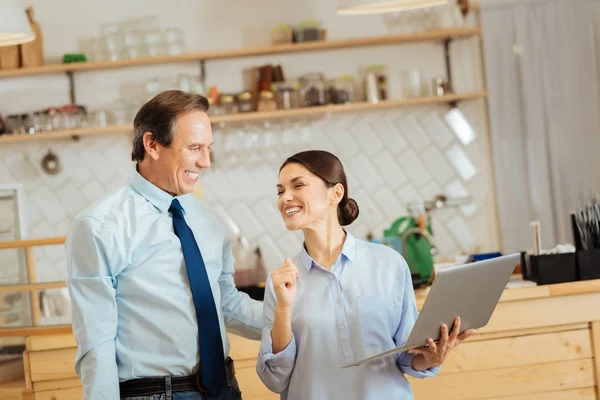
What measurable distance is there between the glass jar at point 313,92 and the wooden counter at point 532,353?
2.06 meters

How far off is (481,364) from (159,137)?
1688 mm

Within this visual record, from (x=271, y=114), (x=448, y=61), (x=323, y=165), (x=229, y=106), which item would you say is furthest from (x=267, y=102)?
(x=323, y=165)

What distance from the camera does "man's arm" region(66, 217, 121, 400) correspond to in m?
2.01

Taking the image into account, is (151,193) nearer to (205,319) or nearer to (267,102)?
(205,319)

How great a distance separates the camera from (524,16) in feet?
16.9

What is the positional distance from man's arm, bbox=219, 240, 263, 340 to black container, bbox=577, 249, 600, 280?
57.3 inches

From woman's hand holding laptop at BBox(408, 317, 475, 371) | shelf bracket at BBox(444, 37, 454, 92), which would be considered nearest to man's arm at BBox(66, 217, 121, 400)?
woman's hand holding laptop at BBox(408, 317, 475, 371)

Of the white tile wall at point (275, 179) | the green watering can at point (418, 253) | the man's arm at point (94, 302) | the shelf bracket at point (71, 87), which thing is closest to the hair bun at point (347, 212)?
the man's arm at point (94, 302)

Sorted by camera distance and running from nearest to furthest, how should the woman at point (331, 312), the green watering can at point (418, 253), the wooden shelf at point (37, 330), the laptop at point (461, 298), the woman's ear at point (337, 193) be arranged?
the laptop at point (461, 298)
the woman at point (331, 312)
the woman's ear at point (337, 193)
the wooden shelf at point (37, 330)
the green watering can at point (418, 253)

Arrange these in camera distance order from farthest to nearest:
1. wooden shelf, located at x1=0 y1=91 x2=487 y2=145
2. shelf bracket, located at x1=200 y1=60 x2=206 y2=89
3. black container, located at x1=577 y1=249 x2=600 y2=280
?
shelf bracket, located at x1=200 y1=60 x2=206 y2=89
wooden shelf, located at x1=0 y1=91 x2=487 y2=145
black container, located at x1=577 y1=249 x2=600 y2=280

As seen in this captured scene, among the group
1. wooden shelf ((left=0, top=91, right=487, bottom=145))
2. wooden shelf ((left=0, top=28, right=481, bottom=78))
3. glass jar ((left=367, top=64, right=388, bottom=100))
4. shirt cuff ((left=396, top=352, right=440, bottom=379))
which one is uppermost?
wooden shelf ((left=0, top=28, right=481, bottom=78))

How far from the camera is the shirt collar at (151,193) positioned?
7.23 ft

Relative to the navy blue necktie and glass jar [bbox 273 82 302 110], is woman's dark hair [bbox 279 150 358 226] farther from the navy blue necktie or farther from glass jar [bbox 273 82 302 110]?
glass jar [bbox 273 82 302 110]

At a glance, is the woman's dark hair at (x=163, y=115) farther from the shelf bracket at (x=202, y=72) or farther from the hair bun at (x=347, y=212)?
the shelf bracket at (x=202, y=72)
